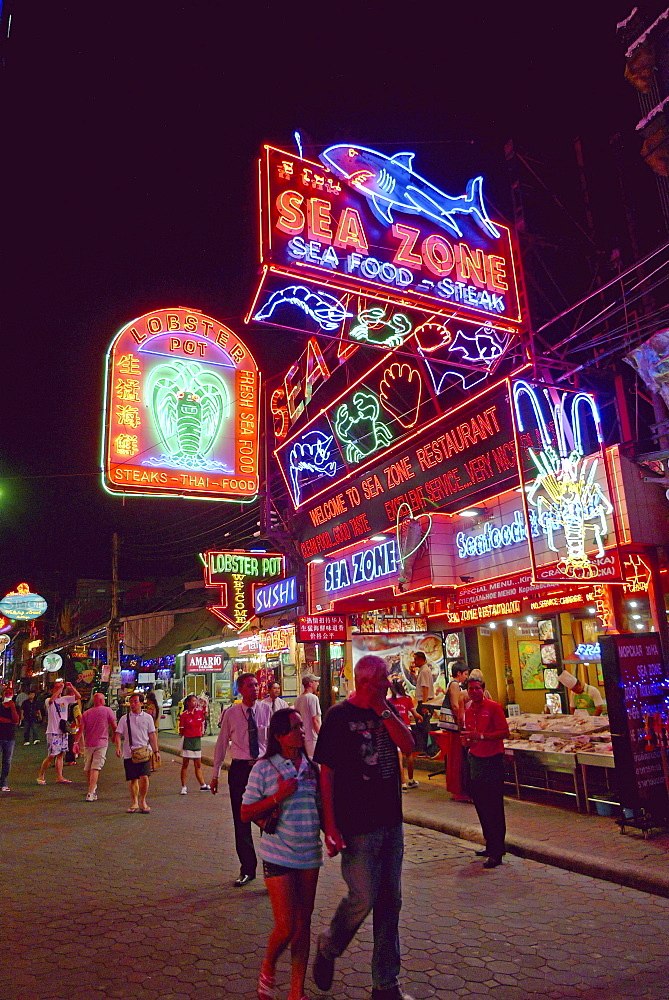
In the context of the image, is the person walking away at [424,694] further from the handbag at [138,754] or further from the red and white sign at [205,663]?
the red and white sign at [205,663]

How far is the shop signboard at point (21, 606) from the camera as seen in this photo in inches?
1155

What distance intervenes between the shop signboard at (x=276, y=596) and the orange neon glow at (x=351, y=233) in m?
11.7

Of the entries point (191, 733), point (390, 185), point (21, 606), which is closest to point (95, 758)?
point (191, 733)

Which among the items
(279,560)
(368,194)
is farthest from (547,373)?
(279,560)

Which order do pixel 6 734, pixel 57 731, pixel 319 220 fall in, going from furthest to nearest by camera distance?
pixel 57 731 → pixel 6 734 → pixel 319 220

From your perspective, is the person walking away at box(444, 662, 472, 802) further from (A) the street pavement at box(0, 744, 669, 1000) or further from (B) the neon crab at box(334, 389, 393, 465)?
(B) the neon crab at box(334, 389, 393, 465)

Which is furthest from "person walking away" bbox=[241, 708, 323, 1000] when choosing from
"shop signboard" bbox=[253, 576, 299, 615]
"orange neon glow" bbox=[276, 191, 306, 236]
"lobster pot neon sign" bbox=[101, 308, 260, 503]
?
"shop signboard" bbox=[253, 576, 299, 615]

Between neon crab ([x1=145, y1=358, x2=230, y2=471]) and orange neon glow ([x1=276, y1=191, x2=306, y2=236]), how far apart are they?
14.1 feet

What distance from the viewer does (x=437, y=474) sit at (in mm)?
12906

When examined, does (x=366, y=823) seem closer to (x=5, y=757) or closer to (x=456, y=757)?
(x=456, y=757)

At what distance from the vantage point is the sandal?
409 cm

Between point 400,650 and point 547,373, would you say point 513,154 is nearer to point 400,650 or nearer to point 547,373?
point 547,373

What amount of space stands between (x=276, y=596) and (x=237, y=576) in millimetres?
1278

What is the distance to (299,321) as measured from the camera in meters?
9.45
